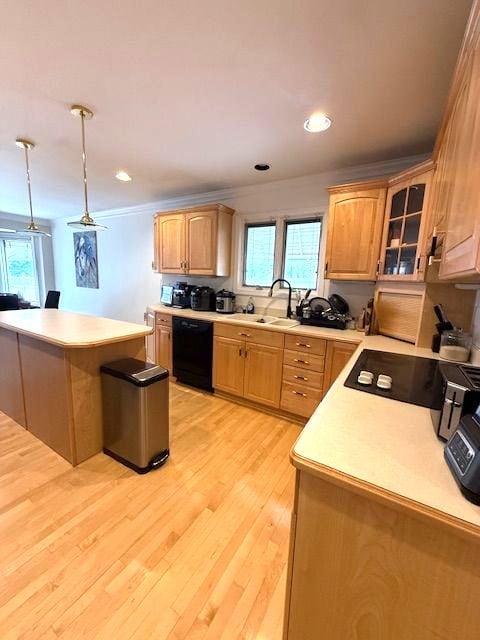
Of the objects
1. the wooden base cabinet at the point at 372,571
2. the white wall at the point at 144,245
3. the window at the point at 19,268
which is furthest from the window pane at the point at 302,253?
the window at the point at 19,268

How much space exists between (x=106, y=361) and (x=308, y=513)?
1723 mm

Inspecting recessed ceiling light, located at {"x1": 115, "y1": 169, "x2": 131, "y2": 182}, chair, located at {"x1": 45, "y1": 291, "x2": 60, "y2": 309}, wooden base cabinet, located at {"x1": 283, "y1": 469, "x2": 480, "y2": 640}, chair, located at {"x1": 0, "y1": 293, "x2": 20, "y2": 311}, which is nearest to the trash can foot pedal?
wooden base cabinet, located at {"x1": 283, "y1": 469, "x2": 480, "y2": 640}

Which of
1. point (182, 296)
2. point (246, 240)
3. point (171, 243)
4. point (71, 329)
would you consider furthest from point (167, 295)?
point (71, 329)

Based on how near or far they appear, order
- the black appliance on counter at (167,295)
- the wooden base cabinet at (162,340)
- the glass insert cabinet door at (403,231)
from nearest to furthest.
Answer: the glass insert cabinet door at (403,231) → the wooden base cabinet at (162,340) → the black appliance on counter at (167,295)

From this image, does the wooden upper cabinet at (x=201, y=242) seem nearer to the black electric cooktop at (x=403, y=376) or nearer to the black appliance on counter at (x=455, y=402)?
the black electric cooktop at (x=403, y=376)

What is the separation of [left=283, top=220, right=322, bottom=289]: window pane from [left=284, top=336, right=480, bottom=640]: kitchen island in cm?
235

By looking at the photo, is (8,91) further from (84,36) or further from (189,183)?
(189,183)

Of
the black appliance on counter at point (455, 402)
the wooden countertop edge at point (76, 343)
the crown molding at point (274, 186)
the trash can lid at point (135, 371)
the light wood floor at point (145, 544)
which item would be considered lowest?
the light wood floor at point (145, 544)

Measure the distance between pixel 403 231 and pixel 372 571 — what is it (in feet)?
7.05

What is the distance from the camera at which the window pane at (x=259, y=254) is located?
3.32m

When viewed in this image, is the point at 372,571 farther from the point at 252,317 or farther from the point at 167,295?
the point at 167,295

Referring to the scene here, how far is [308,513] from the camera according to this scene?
777 mm

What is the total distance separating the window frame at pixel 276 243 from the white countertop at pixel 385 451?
1.97 metres

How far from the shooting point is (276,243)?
3227 millimetres
